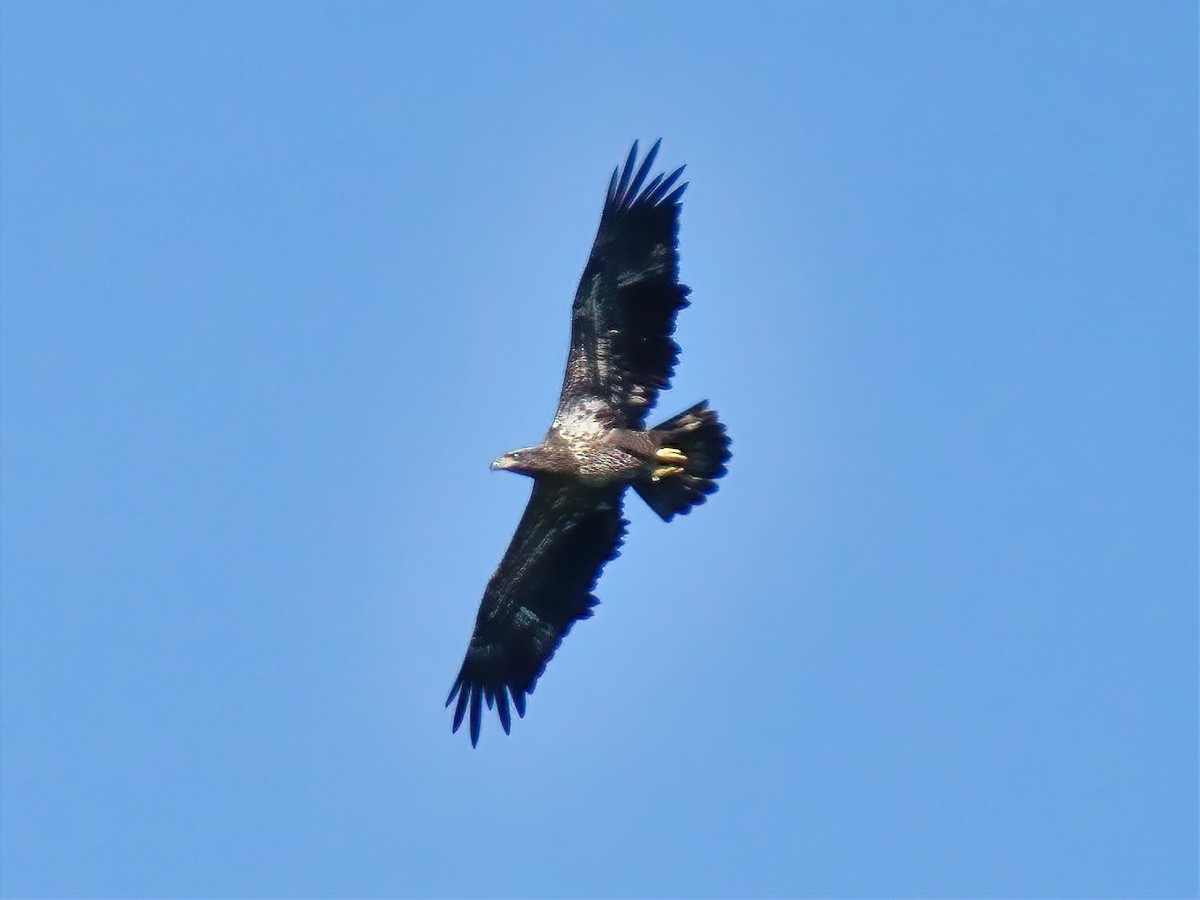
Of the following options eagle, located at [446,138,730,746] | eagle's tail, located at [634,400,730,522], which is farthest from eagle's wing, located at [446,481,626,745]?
eagle's tail, located at [634,400,730,522]

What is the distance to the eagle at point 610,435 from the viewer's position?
20484 mm

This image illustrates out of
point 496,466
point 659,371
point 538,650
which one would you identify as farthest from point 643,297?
point 538,650

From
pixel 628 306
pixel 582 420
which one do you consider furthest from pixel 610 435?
pixel 628 306

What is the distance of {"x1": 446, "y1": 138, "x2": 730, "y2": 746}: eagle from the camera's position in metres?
20.5

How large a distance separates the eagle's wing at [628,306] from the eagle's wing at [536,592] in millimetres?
878

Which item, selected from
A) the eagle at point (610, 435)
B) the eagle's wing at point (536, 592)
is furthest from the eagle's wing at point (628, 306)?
the eagle's wing at point (536, 592)

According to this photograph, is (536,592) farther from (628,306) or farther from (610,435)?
(628,306)

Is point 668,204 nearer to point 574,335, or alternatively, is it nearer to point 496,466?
point 574,335

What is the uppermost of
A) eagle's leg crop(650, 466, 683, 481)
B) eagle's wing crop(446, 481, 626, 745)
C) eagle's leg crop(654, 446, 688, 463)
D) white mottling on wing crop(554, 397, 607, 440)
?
white mottling on wing crop(554, 397, 607, 440)

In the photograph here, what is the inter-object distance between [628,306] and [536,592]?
2.90 metres

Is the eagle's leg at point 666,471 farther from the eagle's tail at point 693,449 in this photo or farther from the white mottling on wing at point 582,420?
the white mottling on wing at point 582,420

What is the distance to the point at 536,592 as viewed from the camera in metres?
21.5

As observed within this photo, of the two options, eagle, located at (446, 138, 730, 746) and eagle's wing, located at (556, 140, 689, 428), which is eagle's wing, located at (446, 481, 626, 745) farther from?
eagle's wing, located at (556, 140, 689, 428)

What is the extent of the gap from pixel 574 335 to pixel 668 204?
4.79 ft
